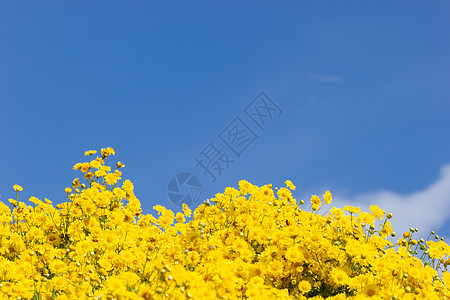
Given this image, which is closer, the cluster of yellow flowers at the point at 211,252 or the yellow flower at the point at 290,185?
the cluster of yellow flowers at the point at 211,252

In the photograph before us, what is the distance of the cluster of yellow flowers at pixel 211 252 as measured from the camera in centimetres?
393

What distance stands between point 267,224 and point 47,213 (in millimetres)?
3260

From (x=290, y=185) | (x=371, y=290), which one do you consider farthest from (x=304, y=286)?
(x=290, y=185)

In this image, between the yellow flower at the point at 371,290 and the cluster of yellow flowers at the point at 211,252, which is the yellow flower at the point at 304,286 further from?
the yellow flower at the point at 371,290

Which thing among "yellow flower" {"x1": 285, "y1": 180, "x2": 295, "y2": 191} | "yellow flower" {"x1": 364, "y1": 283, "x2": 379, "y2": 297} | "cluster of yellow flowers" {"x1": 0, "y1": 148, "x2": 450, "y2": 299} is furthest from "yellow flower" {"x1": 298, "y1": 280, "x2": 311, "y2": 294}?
"yellow flower" {"x1": 285, "y1": 180, "x2": 295, "y2": 191}

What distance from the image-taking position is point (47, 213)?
256 inches

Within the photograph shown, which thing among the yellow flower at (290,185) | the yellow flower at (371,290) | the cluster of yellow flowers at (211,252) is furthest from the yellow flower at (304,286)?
the yellow flower at (290,185)

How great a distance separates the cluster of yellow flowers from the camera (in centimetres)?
393

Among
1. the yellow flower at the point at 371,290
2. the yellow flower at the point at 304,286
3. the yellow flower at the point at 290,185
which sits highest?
the yellow flower at the point at 290,185

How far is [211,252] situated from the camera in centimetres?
430

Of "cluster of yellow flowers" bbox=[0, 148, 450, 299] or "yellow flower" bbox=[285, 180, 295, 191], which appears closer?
"cluster of yellow flowers" bbox=[0, 148, 450, 299]

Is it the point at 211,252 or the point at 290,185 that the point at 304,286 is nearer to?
the point at 211,252

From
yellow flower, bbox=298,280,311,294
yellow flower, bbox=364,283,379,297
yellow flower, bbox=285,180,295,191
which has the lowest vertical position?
yellow flower, bbox=364,283,379,297

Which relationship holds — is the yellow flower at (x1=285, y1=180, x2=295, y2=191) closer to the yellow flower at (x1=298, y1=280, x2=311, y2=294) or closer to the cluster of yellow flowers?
the cluster of yellow flowers
